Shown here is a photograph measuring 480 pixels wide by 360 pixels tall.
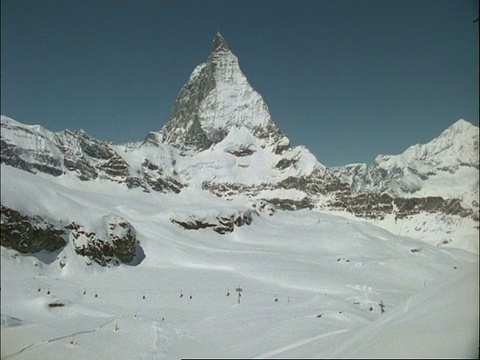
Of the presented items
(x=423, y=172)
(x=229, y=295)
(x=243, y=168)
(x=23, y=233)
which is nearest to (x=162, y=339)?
(x=23, y=233)

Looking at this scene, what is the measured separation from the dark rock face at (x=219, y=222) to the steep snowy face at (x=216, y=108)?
7905 centimetres

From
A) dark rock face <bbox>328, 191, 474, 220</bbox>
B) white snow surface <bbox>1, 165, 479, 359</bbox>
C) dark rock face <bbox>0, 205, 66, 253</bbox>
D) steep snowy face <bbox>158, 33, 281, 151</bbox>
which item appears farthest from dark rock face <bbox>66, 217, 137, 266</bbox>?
steep snowy face <bbox>158, 33, 281, 151</bbox>

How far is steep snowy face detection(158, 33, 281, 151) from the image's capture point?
12466 cm

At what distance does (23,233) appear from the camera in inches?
319

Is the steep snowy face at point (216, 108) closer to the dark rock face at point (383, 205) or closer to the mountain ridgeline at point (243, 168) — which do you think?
the mountain ridgeline at point (243, 168)

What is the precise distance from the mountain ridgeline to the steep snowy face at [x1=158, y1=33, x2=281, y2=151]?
11.4 inches

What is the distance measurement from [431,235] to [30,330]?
96253mm

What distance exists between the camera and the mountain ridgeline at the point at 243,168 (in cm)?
7262

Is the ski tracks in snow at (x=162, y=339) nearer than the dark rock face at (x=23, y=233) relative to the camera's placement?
No

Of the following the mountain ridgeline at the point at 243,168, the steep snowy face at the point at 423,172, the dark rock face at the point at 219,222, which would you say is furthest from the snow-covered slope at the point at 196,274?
the steep snowy face at the point at 423,172

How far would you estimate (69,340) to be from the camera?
Result: 751 cm

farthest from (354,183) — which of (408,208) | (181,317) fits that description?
(181,317)

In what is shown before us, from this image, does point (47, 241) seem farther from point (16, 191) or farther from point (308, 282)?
point (308, 282)

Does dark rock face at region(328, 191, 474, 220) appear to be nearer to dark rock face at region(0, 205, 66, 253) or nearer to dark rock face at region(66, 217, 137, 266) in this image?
dark rock face at region(66, 217, 137, 266)
